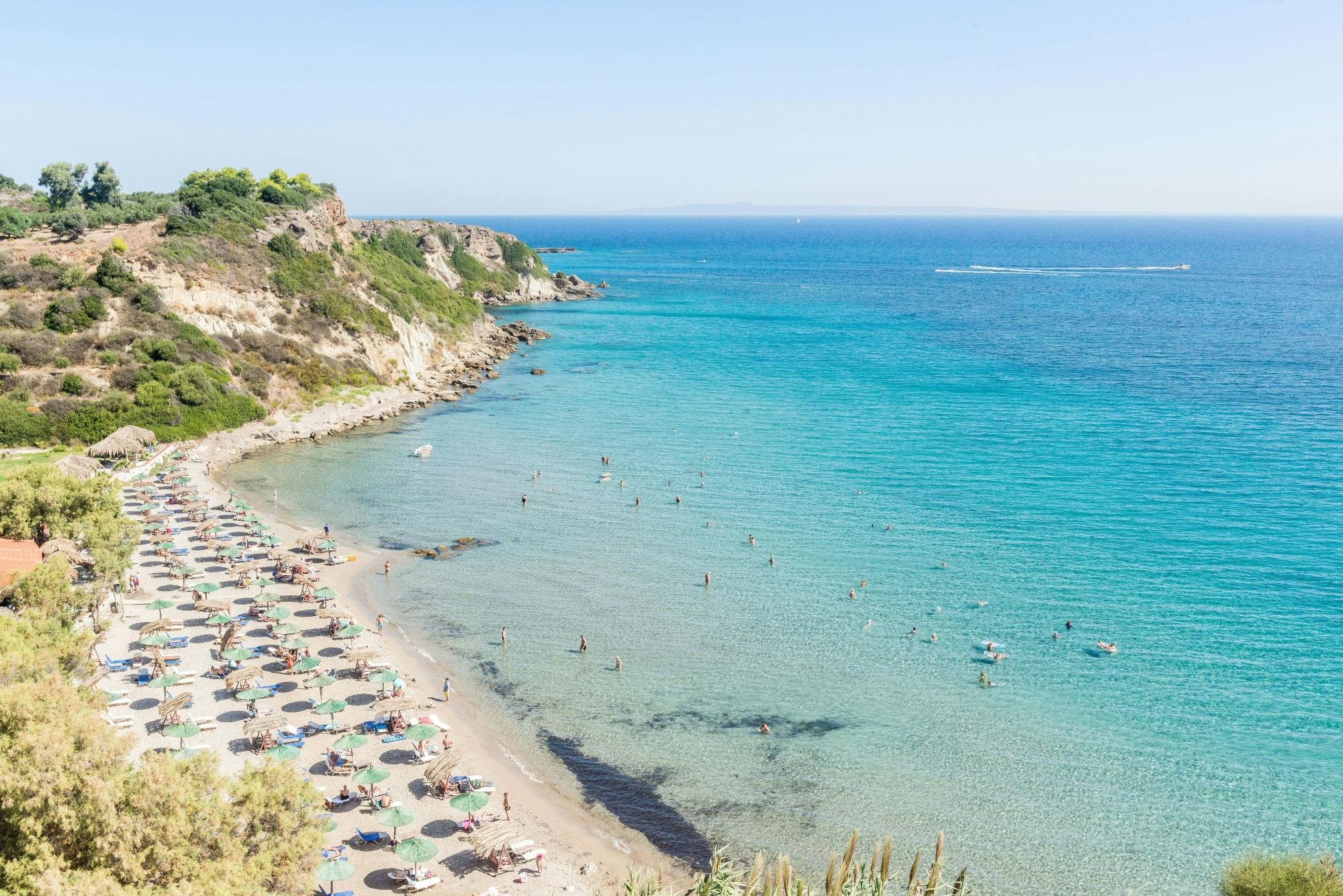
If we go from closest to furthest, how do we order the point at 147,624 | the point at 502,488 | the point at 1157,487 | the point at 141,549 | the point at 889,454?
the point at 147,624 < the point at 141,549 < the point at 1157,487 < the point at 502,488 < the point at 889,454

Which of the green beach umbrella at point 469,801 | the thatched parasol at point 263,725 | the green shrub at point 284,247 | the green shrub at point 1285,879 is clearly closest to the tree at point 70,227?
the green shrub at point 284,247

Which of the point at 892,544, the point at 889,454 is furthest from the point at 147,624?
the point at 889,454

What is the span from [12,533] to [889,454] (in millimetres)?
55358

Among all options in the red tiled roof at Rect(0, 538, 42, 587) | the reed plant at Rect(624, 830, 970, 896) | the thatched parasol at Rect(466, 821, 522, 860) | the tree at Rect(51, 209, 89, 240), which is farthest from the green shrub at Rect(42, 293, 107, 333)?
the reed plant at Rect(624, 830, 970, 896)

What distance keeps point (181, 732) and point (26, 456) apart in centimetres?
3819

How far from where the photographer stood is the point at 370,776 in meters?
28.0

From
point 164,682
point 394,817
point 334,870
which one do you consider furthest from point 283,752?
point 334,870

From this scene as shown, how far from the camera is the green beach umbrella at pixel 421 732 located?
101 feet

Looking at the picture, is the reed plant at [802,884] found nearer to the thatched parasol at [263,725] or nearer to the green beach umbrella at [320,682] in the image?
the thatched parasol at [263,725]

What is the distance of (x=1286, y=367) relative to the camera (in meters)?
93.9

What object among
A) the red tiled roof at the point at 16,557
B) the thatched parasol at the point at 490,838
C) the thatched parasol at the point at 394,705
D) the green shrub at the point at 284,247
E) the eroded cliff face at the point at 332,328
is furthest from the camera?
the green shrub at the point at 284,247

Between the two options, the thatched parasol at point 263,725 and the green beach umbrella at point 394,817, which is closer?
the green beach umbrella at point 394,817

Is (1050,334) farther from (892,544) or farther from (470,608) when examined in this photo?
(470,608)

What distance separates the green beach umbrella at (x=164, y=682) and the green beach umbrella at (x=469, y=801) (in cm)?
1352
